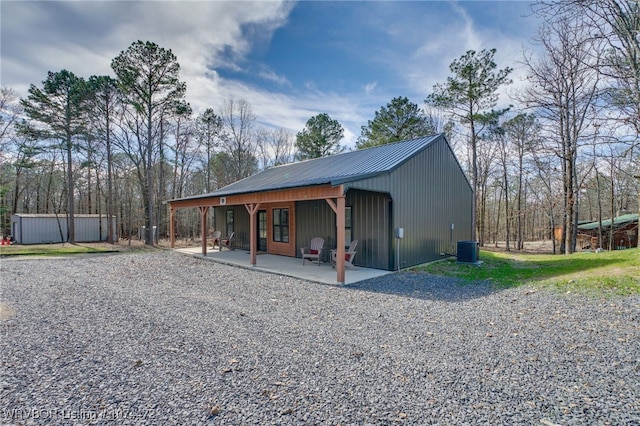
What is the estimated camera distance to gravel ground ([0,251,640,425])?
7.45ft

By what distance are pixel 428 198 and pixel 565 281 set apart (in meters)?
4.37

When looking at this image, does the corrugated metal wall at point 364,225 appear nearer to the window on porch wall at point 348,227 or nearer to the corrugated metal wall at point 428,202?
the window on porch wall at point 348,227

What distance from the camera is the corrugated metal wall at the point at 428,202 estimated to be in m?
8.56

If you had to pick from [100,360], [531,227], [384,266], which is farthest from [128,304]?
[531,227]

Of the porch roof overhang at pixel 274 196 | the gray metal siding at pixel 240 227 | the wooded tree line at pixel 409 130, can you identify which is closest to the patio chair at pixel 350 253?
the porch roof overhang at pixel 274 196

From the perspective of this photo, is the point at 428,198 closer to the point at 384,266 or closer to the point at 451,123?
the point at 384,266

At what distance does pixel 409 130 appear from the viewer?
62.6 feet

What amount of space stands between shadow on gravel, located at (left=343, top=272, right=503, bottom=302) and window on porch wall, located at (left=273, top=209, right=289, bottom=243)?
5.07m

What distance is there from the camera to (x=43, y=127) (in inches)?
624

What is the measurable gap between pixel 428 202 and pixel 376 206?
6.83 feet

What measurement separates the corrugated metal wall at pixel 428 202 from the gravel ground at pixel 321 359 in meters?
3.21

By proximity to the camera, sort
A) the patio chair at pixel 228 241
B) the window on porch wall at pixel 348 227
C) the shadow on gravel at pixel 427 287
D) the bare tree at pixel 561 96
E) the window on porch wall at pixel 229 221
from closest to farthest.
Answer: the shadow on gravel at pixel 427 287
the bare tree at pixel 561 96
the window on porch wall at pixel 348 227
the patio chair at pixel 228 241
the window on porch wall at pixel 229 221

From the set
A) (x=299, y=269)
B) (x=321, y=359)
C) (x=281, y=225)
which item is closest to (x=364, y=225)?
(x=299, y=269)

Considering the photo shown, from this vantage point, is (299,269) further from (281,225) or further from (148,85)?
(148,85)
